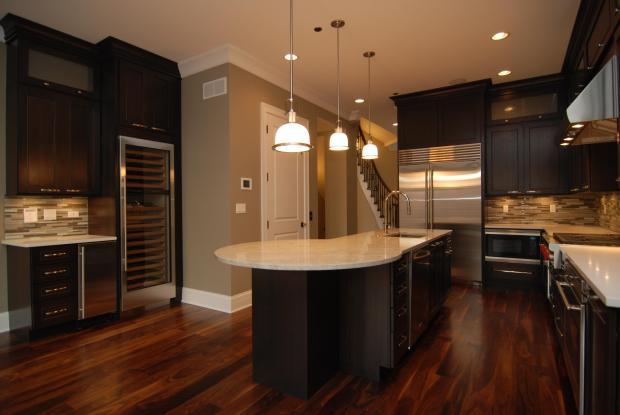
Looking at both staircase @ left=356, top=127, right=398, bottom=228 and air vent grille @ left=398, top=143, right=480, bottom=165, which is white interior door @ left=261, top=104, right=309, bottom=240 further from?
staircase @ left=356, top=127, right=398, bottom=228

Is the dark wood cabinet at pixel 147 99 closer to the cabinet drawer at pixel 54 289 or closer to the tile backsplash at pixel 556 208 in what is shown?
the cabinet drawer at pixel 54 289

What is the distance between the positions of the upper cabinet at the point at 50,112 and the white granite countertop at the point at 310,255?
2.37 metres

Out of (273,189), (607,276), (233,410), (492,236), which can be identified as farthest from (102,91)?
(492,236)

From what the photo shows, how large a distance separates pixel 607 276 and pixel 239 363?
233 centimetres

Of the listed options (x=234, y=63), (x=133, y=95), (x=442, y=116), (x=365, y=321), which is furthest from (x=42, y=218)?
(x=442, y=116)

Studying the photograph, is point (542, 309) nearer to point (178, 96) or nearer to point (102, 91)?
point (178, 96)

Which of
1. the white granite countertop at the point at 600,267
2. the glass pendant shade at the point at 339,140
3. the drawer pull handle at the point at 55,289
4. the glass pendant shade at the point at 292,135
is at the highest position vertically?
the glass pendant shade at the point at 339,140

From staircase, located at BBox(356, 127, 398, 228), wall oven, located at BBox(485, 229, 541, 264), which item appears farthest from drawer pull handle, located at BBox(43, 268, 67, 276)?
staircase, located at BBox(356, 127, 398, 228)

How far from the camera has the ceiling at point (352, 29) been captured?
3.08 metres

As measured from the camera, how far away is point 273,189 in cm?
462

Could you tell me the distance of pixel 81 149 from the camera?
3762 mm

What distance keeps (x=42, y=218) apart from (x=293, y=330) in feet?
10.3

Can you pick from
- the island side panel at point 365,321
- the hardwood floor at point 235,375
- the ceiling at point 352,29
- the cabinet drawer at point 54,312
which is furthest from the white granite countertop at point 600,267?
the cabinet drawer at point 54,312

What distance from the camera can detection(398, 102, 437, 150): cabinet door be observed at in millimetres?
5406
